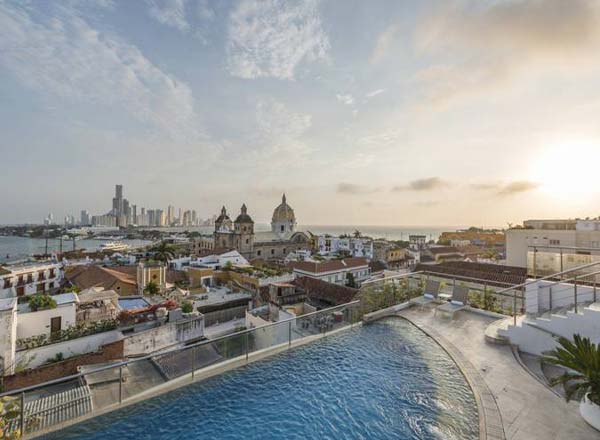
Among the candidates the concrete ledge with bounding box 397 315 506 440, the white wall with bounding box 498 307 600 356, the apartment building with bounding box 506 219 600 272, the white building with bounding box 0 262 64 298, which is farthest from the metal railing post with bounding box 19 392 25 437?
the white building with bounding box 0 262 64 298

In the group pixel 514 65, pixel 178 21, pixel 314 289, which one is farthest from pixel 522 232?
pixel 178 21

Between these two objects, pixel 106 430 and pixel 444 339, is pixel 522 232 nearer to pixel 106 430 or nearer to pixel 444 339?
pixel 444 339

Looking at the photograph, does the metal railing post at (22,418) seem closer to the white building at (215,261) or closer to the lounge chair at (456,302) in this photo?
the lounge chair at (456,302)

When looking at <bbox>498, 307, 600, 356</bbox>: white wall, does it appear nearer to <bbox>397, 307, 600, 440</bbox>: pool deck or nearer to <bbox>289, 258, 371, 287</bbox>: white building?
<bbox>397, 307, 600, 440</bbox>: pool deck

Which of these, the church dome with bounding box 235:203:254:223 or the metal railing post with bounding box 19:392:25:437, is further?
the church dome with bounding box 235:203:254:223

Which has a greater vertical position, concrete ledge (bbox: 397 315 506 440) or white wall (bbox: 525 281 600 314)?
white wall (bbox: 525 281 600 314)

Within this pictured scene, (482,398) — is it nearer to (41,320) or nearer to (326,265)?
(41,320)
